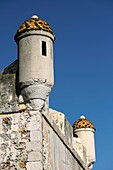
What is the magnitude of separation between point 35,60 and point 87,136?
17.8ft

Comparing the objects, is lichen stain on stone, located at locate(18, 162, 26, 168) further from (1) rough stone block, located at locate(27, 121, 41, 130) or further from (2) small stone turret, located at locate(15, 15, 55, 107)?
(2) small stone turret, located at locate(15, 15, 55, 107)

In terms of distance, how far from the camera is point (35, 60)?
33.3ft

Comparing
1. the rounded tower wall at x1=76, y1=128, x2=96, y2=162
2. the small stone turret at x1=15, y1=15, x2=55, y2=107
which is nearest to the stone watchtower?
the small stone turret at x1=15, y1=15, x2=55, y2=107

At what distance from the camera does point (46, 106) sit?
34.7 ft

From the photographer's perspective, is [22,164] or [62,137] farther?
[62,137]

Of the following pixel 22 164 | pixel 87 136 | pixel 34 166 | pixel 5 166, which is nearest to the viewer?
pixel 34 166

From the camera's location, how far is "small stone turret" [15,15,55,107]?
10141 millimetres

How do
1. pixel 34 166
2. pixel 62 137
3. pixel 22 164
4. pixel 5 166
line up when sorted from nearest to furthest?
1. pixel 34 166
2. pixel 22 164
3. pixel 5 166
4. pixel 62 137

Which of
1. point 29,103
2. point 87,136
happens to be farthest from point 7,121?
point 87,136

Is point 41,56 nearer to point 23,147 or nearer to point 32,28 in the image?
point 32,28

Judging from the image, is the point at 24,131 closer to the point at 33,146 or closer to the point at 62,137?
the point at 33,146

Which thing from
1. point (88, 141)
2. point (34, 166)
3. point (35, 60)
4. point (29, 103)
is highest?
point (35, 60)

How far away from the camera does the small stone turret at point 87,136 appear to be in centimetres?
1498

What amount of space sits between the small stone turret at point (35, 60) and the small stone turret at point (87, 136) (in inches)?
194
